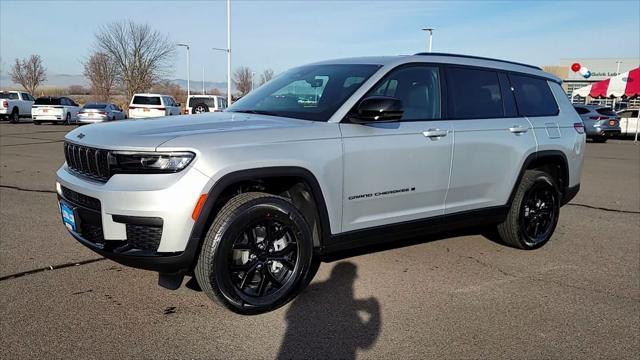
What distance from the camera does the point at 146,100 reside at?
25.1m

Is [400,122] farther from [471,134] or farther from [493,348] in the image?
[493,348]

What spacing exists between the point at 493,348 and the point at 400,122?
1844 mm

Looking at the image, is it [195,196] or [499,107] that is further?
[499,107]

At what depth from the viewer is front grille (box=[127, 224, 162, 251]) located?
10.1 feet

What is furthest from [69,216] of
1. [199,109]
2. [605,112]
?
[605,112]

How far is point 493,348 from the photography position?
3.16 meters

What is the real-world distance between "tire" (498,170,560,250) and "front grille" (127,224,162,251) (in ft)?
11.7

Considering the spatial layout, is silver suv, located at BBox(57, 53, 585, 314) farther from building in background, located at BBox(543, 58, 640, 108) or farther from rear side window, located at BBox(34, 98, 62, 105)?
building in background, located at BBox(543, 58, 640, 108)

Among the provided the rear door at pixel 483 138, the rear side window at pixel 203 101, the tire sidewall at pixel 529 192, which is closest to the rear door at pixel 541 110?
the rear door at pixel 483 138

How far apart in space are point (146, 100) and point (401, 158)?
76.8ft

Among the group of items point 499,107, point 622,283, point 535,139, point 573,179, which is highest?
point 499,107

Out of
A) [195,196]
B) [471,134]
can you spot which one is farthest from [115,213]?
[471,134]

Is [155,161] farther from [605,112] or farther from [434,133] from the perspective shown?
[605,112]

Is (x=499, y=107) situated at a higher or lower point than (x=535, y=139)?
higher
